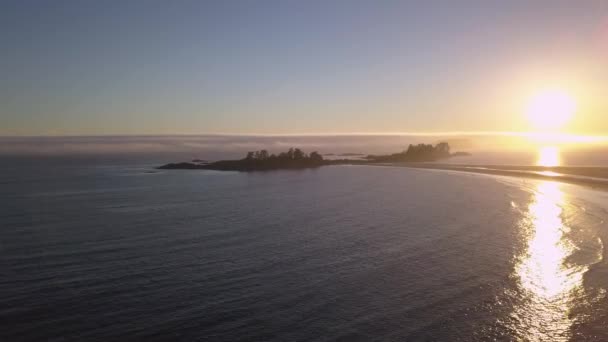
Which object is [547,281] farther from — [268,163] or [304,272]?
[268,163]

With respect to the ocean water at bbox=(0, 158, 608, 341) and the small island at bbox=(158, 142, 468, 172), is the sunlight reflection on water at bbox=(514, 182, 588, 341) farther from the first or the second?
the small island at bbox=(158, 142, 468, 172)

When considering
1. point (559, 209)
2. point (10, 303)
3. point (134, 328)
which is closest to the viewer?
point (134, 328)

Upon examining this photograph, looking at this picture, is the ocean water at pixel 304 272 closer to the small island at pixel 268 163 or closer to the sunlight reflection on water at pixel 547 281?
the sunlight reflection on water at pixel 547 281

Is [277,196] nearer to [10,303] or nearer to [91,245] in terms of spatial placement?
[91,245]

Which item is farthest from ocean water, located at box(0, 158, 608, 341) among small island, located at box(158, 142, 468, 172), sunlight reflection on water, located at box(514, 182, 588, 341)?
small island, located at box(158, 142, 468, 172)

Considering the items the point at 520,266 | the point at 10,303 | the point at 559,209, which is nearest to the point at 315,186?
the point at 559,209

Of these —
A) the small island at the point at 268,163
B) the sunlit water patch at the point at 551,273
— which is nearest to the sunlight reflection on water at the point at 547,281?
the sunlit water patch at the point at 551,273

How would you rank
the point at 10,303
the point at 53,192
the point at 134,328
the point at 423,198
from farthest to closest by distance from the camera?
1. the point at 53,192
2. the point at 423,198
3. the point at 10,303
4. the point at 134,328
